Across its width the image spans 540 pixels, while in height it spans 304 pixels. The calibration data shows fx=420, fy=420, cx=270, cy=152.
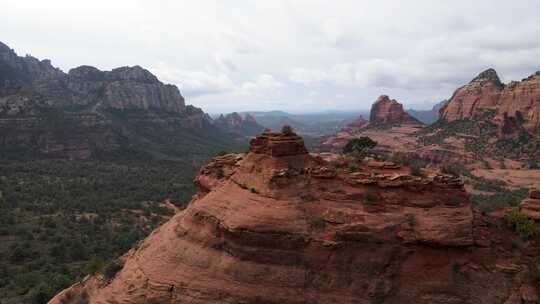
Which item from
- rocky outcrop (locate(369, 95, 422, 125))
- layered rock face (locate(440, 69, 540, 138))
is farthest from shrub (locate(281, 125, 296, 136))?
rocky outcrop (locate(369, 95, 422, 125))

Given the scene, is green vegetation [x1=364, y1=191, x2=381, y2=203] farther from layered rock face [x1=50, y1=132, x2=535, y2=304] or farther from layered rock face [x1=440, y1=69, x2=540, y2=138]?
layered rock face [x1=440, y1=69, x2=540, y2=138]

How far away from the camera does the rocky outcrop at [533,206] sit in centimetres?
2818

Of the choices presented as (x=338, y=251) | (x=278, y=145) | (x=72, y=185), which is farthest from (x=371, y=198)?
(x=72, y=185)

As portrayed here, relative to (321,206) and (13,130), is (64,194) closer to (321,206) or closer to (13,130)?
(13,130)

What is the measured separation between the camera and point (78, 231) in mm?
64875

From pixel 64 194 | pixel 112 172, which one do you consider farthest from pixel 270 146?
pixel 112 172

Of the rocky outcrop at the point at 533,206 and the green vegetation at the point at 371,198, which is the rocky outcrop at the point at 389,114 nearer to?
the rocky outcrop at the point at 533,206

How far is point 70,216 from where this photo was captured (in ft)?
237

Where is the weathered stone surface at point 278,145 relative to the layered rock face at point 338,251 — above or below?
above

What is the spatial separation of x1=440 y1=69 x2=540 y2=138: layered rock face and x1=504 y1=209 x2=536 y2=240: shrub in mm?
99046

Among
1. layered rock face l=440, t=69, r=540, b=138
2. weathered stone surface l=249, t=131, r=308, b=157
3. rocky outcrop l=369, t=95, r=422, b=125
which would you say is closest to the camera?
weathered stone surface l=249, t=131, r=308, b=157

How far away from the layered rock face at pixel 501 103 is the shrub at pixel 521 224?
99.0 m

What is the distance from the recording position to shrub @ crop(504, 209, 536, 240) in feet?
89.7

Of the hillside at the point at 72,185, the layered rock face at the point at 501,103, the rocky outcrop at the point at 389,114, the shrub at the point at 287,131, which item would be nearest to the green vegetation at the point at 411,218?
the shrub at the point at 287,131
